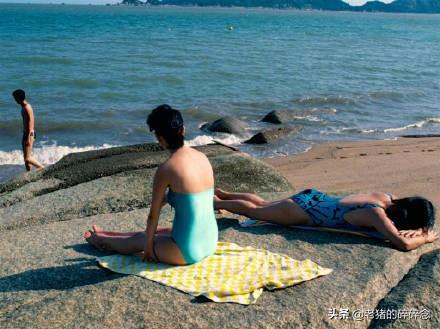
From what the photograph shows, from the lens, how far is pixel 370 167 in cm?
1183

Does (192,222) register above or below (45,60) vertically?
above

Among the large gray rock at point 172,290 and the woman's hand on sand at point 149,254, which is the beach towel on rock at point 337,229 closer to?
the large gray rock at point 172,290

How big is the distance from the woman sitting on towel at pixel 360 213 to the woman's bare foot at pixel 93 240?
1.50m

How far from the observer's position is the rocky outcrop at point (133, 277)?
3934 mm

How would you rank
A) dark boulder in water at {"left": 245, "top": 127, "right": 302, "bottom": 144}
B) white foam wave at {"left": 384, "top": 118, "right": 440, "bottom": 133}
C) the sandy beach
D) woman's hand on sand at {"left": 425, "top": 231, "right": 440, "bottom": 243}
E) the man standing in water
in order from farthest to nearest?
white foam wave at {"left": 384, "top": 118, "right": 440, "bottom": 133} < dark boulder in water at {"left": 245, "top": 127, "right": 302, "bottom": 144} < the man standing in water < the sandy beach < woman's hand on sand at {"left": 425, "top": 231, "right": 440, "bottom": 243}

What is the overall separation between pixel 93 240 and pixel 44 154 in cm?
981

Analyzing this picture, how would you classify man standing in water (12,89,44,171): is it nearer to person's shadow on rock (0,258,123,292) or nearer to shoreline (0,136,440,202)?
shoreline (0,136,440,202)

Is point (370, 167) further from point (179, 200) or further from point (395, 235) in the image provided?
point (179, 200)

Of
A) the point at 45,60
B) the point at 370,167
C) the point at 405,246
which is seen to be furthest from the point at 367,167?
the point at 45,60

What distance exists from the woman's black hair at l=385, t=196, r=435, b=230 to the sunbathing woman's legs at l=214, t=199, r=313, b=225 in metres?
0.80

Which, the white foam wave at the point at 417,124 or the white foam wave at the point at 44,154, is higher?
the white foam wave at the point at 417,124

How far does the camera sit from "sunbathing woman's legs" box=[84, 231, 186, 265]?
448 cm

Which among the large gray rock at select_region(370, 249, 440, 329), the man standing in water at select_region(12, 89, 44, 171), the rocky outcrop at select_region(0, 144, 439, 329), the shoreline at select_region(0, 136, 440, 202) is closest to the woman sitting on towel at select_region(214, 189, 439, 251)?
the rocky outcrop at select_region(0, 144, 439, 329)

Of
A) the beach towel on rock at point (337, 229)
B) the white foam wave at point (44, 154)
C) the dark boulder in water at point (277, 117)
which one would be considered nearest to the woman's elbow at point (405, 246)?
the beach towel on rock at point (337, 229)
